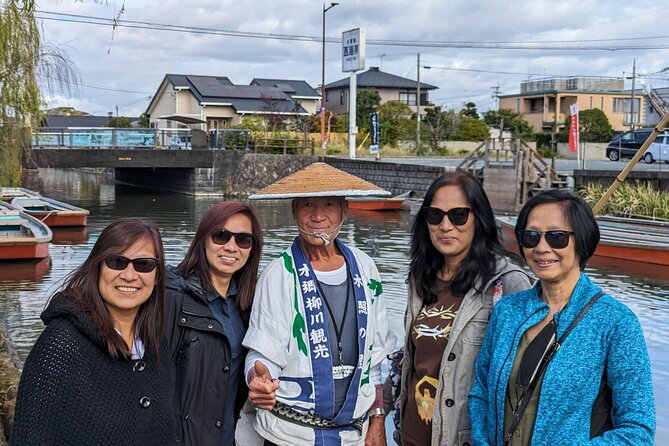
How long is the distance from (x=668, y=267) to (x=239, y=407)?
39.8ft

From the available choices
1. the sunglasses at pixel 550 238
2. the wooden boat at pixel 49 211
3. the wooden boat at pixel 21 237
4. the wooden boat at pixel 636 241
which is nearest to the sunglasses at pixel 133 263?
the sunglasses at pixel 550 238

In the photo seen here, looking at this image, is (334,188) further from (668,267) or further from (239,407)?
(668,267)

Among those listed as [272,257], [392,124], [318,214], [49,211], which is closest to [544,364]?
[318,214]

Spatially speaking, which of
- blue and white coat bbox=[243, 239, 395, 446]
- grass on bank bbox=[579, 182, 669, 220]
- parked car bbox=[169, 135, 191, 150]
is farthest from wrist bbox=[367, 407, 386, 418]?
parked car bbox=[169, 135, 191, 150]

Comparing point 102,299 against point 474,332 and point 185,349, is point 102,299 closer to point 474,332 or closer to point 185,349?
point 185,349

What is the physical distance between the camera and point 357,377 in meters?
2.66

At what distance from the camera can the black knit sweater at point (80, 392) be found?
1.92m

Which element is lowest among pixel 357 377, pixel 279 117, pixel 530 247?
pixel 357 377

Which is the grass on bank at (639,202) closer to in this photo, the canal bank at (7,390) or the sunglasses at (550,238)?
the canal bank at (7,390)

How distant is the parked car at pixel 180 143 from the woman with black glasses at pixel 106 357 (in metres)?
28.9

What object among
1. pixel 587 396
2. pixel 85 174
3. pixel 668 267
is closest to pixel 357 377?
pixel 587 396

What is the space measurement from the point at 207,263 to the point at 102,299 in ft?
2.24

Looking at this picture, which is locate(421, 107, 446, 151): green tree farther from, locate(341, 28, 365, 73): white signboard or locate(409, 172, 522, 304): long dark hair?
locate(409, 172, 522, 304): long dark hair

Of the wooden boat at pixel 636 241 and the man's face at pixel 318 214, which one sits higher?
the man's face at pixel 318 214
